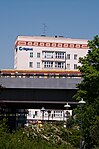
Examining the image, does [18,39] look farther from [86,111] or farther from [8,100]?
[86,111]

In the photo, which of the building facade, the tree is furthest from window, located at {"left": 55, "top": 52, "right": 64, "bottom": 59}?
the tree

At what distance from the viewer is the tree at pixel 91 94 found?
37769 mm

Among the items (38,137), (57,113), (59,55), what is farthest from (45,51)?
(38,137)

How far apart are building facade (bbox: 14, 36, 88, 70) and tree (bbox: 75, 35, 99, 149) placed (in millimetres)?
83595

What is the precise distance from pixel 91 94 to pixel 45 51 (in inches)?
3543

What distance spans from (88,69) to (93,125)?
30.7 ft

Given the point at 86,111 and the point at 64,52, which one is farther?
the point at 64,52

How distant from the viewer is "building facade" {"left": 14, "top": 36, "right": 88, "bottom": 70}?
5167 inches

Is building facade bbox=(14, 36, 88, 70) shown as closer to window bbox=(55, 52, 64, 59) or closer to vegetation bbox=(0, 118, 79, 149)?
window bbox=(55, 52, 64, 59)

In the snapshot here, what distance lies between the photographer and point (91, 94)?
1737 inches

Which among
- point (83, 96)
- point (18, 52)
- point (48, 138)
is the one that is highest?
point (18, 52)

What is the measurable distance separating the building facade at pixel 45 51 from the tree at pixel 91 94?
8359 cm

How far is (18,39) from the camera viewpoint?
130 m

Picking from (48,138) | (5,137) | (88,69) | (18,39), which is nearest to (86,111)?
(88,69)
